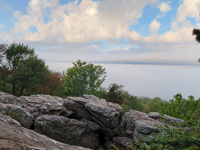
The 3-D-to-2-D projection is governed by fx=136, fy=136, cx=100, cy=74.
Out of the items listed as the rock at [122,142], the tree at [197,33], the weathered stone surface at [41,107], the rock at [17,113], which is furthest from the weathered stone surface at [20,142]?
the weathered stone surface at [41,107]

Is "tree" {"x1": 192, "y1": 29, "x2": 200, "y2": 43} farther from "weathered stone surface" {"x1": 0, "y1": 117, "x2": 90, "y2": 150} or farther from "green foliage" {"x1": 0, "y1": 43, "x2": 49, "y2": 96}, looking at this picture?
"green foliage" {"x1": 0, "y1": 43, "x2": 49, "y2": 96}

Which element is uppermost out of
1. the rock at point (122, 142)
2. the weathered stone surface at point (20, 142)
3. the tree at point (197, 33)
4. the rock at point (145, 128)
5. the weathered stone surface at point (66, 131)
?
the tree at point (197, 33)

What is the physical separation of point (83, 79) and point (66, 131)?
17018 millimetres

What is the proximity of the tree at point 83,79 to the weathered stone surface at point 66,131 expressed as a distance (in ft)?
50.6

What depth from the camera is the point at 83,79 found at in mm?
27141

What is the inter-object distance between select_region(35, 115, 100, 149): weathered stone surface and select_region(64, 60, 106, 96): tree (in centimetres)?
1542

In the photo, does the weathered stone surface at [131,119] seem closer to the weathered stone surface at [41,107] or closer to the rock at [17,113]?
the weathered stone surface at [41,107]

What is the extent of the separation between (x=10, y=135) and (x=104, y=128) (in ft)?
27.9

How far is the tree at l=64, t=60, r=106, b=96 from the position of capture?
87.4ft

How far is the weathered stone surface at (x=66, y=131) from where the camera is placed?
10341 mm

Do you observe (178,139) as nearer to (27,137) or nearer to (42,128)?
(27,137)

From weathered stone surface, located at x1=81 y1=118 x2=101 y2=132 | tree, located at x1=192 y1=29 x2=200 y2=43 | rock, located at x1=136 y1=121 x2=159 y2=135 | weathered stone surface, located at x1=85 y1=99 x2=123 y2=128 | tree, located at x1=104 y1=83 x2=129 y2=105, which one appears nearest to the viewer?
tree, located at x1=192 y1=29 x2=200 y2=43

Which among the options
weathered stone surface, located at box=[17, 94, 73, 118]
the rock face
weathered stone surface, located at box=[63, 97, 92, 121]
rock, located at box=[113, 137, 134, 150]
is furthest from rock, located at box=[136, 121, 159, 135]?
weathered stone surface, located at box=[17, 94, 73, 118]

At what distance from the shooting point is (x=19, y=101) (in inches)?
541
